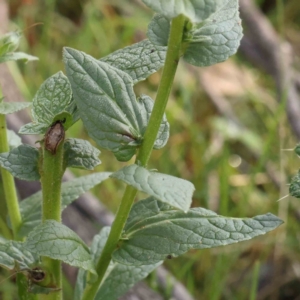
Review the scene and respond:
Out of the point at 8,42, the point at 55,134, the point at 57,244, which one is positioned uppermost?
the point at 8,42

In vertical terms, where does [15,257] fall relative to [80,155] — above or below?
below

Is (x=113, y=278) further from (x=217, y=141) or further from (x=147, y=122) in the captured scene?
(x=217, y=141)

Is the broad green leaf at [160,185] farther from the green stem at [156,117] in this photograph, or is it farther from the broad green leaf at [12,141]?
the broad green leaf at [12,141]

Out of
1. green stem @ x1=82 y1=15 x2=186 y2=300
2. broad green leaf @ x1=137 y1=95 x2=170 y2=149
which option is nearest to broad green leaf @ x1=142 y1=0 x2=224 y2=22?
green stem @ x1=82 y1=15 x2=186 y2=300

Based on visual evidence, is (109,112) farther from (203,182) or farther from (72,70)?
(203,182)

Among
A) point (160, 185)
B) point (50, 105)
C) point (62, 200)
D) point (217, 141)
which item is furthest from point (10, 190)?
point (217, 141)

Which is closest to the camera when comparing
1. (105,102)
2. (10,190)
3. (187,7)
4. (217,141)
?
(187,7)
